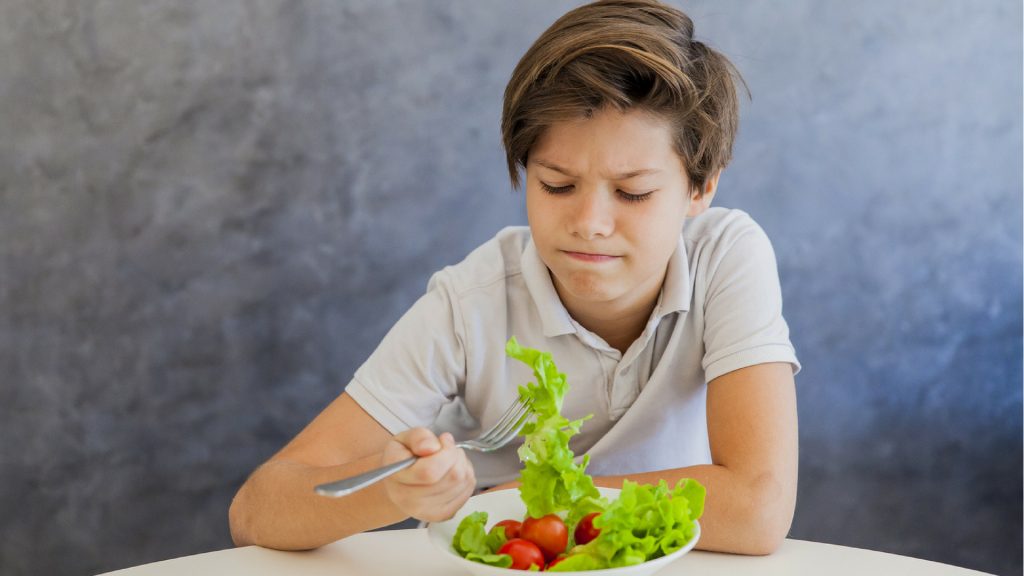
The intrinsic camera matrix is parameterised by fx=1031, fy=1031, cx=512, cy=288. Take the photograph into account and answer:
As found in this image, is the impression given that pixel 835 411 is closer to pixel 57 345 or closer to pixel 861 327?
pixel 861 327

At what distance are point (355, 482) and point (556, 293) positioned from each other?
0.69m

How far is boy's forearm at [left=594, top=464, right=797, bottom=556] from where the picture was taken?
1.17 meters

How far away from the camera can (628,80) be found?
4.39ft

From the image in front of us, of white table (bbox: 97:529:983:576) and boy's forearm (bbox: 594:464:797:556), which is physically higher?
boy's forearm (bbox: 594:464:797:556)

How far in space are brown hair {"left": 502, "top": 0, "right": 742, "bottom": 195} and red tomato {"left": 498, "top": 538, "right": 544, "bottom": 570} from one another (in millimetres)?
583

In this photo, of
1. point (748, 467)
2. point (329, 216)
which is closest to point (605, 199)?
point (748, 467)

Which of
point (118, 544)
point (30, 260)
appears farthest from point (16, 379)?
point (118, 544)

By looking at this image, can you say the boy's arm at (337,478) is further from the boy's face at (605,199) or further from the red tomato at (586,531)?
the boy's face at (605,199)

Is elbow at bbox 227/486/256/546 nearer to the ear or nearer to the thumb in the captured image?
the thumb

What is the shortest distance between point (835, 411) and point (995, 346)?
1.38 feet

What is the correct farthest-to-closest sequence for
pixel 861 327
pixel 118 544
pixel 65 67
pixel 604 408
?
pixel 861 327 → pixel 118 544 → pixel 65 67 → pixel 604 408

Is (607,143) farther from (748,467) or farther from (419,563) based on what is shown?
(419,563)

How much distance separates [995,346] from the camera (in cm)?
245

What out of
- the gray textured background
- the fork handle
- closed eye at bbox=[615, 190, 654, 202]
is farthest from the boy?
the gray textured background
